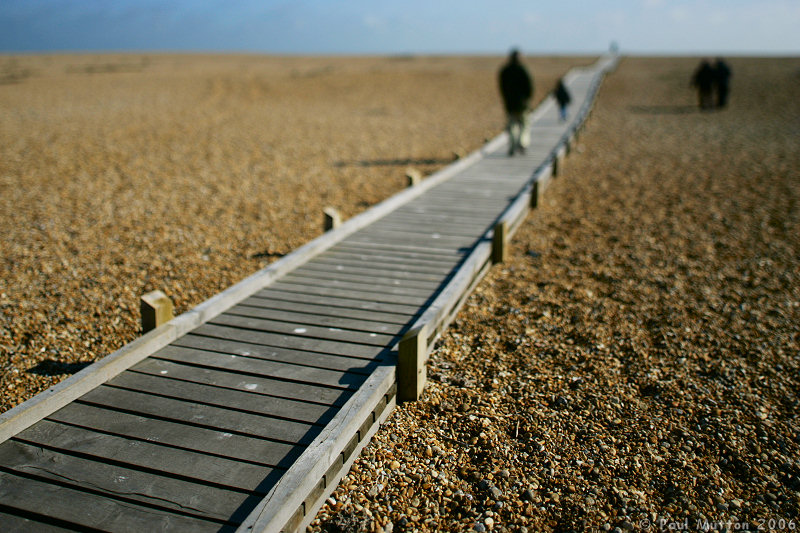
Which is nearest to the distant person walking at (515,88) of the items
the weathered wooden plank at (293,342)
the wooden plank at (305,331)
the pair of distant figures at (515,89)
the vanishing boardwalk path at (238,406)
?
the pair of distant figures at (515,89)

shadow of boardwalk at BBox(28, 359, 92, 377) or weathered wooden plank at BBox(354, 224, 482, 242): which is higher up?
weathered wooden plank at BBox(354, 224, 482, 242)

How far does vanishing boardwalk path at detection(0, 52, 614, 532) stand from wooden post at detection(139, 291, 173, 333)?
9 centimetres

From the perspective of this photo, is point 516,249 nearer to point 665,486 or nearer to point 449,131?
point 665,486

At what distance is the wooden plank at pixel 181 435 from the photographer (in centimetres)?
348

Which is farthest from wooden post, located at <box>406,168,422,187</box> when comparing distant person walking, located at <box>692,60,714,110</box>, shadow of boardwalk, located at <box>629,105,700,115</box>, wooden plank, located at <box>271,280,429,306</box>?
distant person walking, located at <box>692,60,714,110</box>

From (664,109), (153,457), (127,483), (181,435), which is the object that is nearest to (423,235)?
(181,435)

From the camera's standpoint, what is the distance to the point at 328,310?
18.0 ft

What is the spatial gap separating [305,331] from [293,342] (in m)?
0.22

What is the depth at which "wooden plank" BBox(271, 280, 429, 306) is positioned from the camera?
5.71m

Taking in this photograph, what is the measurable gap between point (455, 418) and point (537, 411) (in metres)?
0.65

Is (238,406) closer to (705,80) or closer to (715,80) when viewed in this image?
(705,80)

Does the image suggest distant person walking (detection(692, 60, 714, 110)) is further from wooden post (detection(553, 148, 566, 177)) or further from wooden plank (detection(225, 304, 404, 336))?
wooden plank (detection(225, 304, 404, 336))

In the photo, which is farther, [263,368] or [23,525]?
[263,368]

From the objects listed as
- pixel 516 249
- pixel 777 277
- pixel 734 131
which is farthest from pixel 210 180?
pixel 734 131
